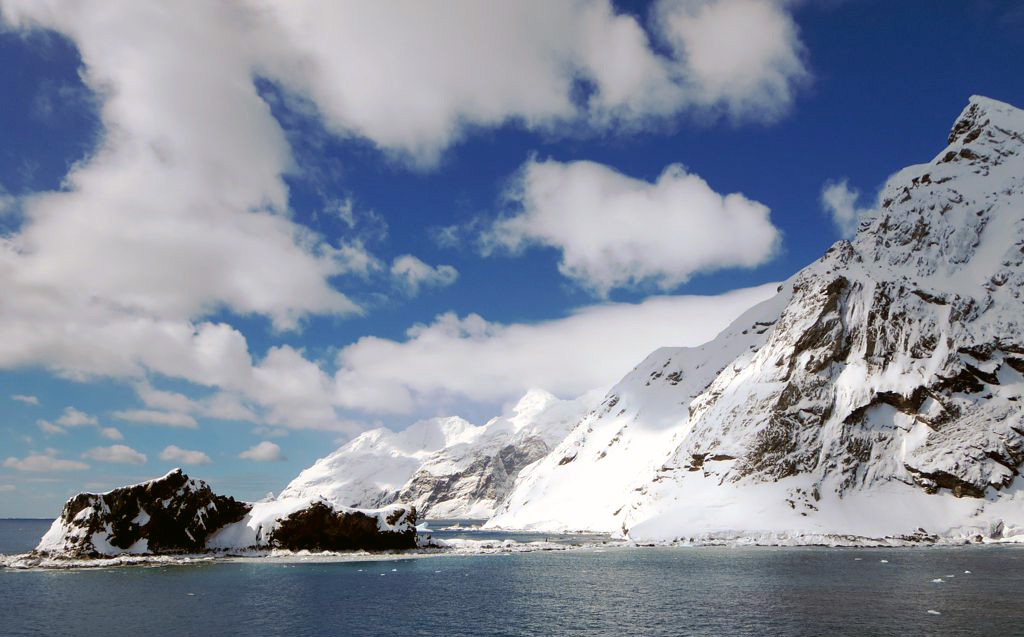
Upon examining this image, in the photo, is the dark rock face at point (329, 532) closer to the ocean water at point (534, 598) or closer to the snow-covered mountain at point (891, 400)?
the ocean water at point (534, 598)

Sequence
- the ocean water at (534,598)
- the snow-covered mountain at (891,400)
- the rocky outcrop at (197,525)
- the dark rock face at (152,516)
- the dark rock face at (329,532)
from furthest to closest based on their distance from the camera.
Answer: the snow-covered mountain at (891,400), the dark rock face at (329,532), the rocky outcrop at (197,525), the dark rock face at (152,516), the ocean water at (534,598)

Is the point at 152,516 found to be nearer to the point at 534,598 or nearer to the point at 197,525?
the point at 197,525

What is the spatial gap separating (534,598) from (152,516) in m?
74.1

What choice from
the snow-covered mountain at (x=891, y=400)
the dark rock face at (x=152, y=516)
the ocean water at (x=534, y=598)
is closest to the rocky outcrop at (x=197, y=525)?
the dark rock face at (x=152, y=516)

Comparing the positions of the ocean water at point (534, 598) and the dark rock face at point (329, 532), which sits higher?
the dark rock face at point (329, 532)

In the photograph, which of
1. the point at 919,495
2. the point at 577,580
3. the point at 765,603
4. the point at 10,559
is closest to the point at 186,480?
the point at 10,559

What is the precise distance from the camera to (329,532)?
11644 cm

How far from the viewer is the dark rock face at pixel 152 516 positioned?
10156 cm

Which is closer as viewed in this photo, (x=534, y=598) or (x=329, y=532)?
(x=534, y=598)

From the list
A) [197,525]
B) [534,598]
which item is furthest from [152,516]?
[534,598]

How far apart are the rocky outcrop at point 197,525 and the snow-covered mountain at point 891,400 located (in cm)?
6348

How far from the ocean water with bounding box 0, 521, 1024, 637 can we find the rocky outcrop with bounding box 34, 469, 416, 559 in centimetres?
1153

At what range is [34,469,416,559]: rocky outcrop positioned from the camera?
101938 mm

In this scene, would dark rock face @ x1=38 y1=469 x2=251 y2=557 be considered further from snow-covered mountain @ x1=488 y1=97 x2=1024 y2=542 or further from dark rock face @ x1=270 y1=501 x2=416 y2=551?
snow-covered mountain @ x1=488 y1=97 x2=1024 y2=542
